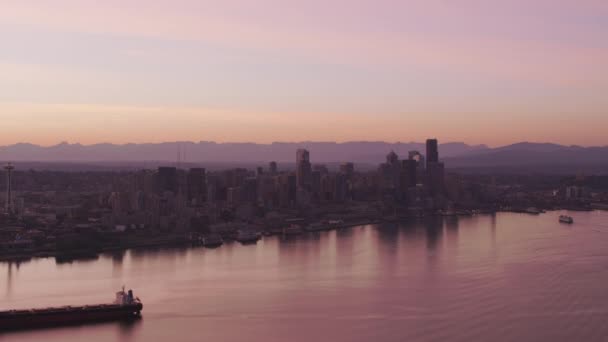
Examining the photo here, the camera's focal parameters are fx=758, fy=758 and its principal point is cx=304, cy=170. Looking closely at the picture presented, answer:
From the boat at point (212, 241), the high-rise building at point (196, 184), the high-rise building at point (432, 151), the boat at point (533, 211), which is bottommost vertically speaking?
the boat at point (212, 241)

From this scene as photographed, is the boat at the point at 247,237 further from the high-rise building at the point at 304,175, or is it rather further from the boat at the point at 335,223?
the high-rise building at the point at 304,175

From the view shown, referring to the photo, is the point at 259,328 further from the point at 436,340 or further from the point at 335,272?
the point at 335,272

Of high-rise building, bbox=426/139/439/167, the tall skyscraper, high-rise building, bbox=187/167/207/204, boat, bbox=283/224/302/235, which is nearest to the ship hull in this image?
boat, bbox=283/224/302/235

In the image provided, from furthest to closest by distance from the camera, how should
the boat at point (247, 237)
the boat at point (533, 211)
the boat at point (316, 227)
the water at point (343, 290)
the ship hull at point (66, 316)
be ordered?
the boat at point (533, 211) < the boat at point (316, 227) < the boat at point (247, 237) < the ship hull at point (66, 316) < the water at point (343, 290)

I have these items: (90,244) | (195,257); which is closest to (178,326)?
(195,257)

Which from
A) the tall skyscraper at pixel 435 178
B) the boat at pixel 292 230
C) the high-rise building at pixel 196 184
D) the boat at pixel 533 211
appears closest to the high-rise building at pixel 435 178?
the tall skyscraper at pixel 435 178
